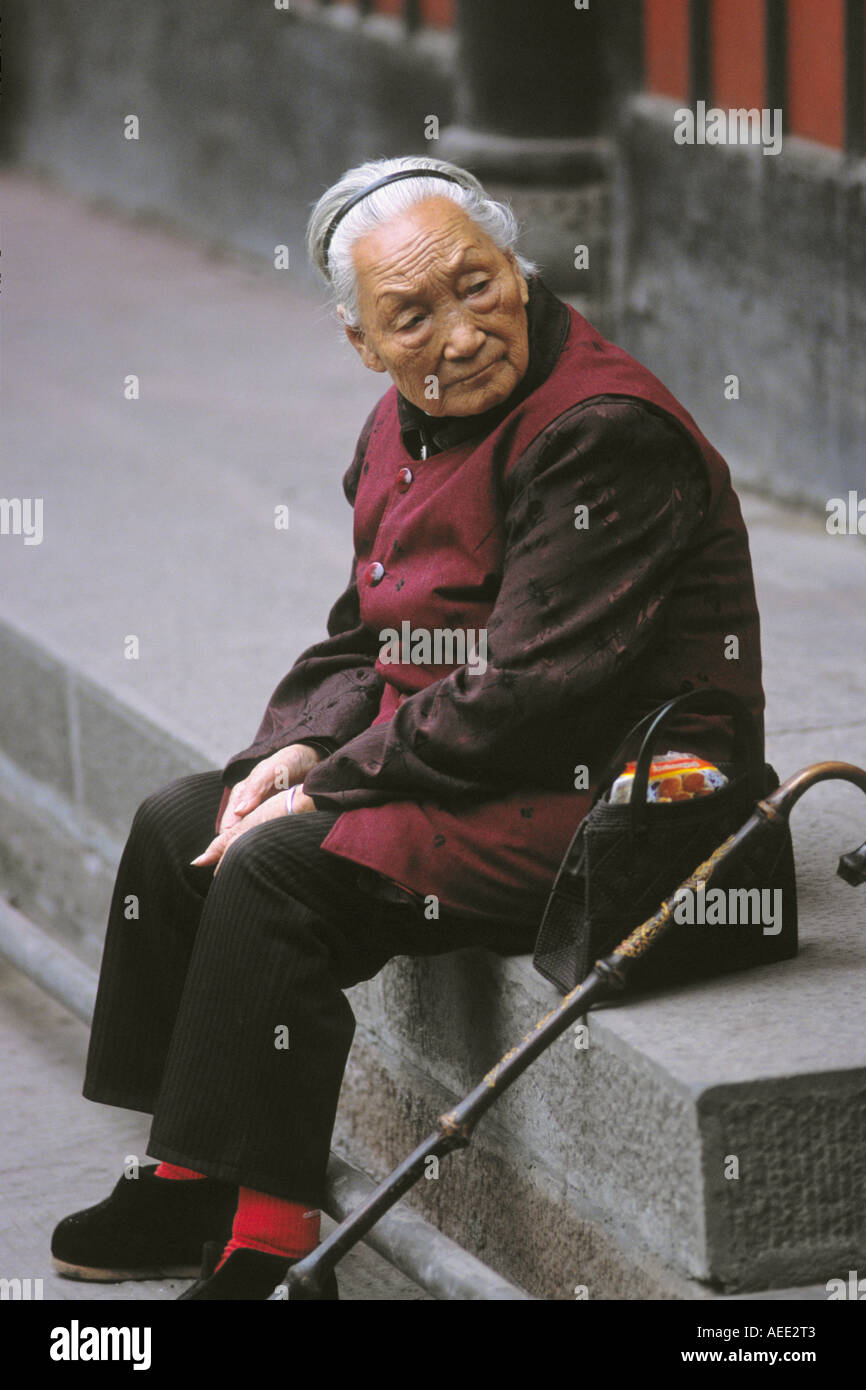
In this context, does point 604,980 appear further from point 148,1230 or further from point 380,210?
point 380,210

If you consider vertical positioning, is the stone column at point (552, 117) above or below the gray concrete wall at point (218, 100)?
below

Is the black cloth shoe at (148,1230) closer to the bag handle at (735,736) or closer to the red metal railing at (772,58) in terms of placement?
the bag handle at (735,736)

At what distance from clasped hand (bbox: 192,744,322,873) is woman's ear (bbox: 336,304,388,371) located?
1.94 feet

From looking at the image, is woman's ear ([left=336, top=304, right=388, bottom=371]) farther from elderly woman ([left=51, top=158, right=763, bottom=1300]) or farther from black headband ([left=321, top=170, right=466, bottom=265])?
black headband ([left=321, top=170, right=466, bottom=265])

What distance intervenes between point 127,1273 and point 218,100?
23.9 feet

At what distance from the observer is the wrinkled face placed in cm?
279

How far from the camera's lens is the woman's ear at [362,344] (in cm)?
293

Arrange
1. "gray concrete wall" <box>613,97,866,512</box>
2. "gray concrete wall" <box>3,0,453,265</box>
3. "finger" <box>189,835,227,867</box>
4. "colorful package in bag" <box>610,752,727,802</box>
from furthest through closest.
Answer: "gray concrete wall" <box>3,0,453,265</box> < "gray concrete wall" <box>613,97,866,512</box> < "finger" <box>189,835,227,867</box> < "colorful package in bag" <box>610,752,727,802</box>

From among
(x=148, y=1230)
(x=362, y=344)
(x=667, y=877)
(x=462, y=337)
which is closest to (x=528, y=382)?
(x=462, y=337)

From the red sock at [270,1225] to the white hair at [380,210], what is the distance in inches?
46.7

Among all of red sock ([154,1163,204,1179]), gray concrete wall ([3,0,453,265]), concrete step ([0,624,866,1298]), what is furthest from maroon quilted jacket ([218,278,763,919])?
gray concrete wall ([3,0,453,265])

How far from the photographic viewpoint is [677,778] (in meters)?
2.70

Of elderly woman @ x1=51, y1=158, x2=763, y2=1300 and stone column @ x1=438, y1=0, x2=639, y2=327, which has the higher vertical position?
stone column @ x1=438, y1=0, x2=639, y2=327

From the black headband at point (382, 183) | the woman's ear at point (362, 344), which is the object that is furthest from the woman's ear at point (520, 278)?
the woman's ear at point (362, 344)
